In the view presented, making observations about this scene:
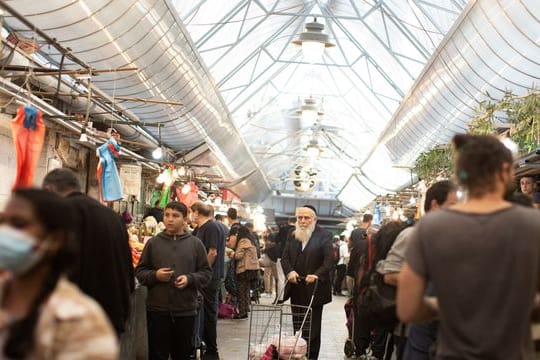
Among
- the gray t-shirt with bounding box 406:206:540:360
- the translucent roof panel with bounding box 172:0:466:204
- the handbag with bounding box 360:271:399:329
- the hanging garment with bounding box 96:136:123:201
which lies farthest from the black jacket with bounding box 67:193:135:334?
the translucent roof panel with bounding box 172:0:466:204

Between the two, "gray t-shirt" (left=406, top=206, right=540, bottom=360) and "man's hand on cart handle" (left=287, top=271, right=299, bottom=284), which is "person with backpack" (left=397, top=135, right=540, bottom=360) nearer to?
"gray t-shirt" (left=406, top=206, right=540, bottom=360)

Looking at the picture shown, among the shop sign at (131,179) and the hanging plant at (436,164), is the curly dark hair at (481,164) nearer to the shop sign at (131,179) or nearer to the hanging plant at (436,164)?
the hanging plant at (436,164)

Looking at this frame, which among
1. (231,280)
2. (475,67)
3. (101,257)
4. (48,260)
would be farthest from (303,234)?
(48,260)

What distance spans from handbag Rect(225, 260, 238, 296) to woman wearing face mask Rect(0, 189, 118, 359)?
39.8 ft

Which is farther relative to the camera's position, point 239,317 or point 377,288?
point 239,317

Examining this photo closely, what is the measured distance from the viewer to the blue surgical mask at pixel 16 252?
2449mm

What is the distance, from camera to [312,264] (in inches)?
352

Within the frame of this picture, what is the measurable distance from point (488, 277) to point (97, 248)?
2.56m

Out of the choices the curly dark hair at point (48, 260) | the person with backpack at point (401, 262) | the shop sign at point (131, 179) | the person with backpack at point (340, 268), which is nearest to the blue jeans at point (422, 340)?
the person with backpack at point (401, 262)

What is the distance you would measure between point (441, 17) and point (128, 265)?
883cm

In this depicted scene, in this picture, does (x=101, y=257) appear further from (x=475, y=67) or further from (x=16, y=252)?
(x=475, y=67)

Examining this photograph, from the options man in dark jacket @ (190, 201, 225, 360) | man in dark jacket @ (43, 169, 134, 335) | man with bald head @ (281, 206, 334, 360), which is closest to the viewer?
man in dark jacket @ (43, 169, 134, 335)

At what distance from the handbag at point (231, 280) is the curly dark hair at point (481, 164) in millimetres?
11485

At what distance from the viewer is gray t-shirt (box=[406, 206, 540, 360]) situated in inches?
128
